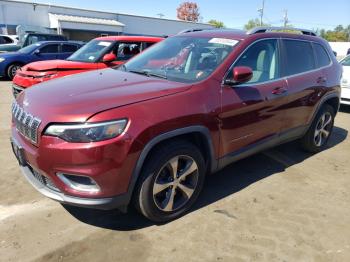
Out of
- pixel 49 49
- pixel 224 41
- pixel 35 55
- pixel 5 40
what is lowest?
pixel 35 55

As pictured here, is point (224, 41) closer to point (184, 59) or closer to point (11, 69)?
point (184, 59)

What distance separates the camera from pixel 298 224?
3.34m

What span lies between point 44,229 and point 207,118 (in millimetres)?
1796

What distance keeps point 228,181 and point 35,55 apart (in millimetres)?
10032

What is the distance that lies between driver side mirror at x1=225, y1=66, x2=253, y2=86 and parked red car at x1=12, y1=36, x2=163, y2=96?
3405 mm

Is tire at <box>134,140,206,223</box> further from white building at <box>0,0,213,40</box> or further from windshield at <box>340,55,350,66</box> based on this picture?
white building at <box>0,0,213,40</box>

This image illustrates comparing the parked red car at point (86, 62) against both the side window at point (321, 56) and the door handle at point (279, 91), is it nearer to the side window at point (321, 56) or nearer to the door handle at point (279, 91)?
the door handle at point (279, 91)

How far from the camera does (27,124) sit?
2.88 m

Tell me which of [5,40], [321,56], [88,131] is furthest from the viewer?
[5,40]

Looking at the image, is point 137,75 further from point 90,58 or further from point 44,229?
point 90,58

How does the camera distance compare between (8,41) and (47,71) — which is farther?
(8,41)

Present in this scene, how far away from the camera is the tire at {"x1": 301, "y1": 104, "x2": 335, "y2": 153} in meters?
5.03

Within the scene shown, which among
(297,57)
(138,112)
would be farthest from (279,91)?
(138,112)

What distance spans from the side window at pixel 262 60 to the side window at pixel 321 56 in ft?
3.73
